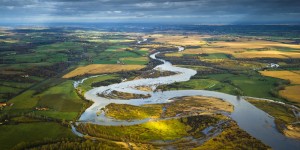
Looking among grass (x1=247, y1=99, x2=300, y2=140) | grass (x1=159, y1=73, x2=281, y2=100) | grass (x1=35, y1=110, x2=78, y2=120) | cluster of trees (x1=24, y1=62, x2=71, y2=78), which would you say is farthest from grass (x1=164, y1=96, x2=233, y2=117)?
cluster of trees (x1=24, y1=62, x2=71, y2=78)

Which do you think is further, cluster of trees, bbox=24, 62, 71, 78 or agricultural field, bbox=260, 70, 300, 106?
cluster of trees, bbox=24, 62, 71, 78

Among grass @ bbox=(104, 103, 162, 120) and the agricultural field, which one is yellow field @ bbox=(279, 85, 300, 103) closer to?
the agricultural field

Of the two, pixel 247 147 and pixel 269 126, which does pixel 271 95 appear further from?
pixel 247 147

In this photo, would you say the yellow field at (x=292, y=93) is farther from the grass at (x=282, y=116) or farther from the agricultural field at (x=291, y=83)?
the grass at (x=282, y=116)

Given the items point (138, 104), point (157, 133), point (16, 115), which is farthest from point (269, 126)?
point (16, 115)

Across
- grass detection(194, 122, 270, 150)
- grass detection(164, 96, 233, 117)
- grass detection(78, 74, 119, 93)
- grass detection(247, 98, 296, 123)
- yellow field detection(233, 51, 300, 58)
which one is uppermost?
yellow field detection(233, 51, 300, 58)

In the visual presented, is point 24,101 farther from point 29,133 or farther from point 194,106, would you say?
point 194,106
